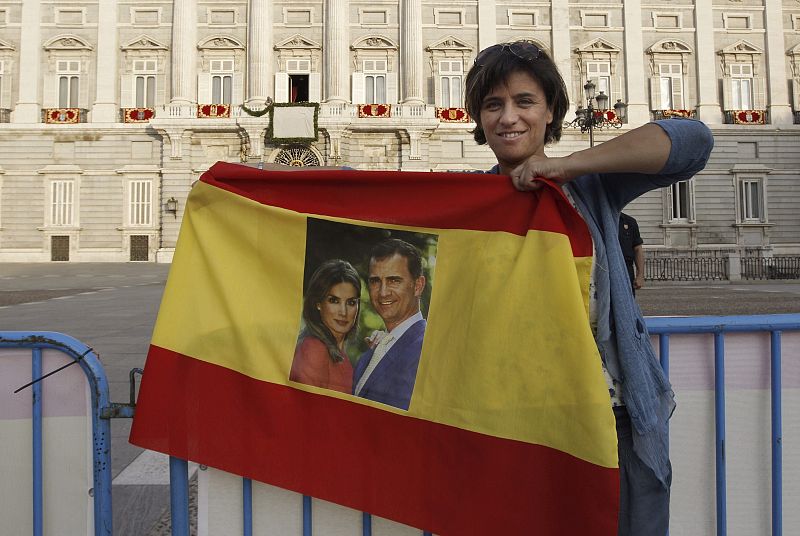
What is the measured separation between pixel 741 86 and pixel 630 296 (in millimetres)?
31300

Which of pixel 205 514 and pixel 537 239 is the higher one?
pixel 537 239

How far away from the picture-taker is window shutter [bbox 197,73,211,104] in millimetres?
25375

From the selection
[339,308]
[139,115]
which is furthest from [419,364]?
[139,115]

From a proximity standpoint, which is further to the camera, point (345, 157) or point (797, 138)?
point (797, 138)

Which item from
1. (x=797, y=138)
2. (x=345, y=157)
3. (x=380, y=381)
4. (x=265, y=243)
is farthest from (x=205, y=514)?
(x=797, y=138)

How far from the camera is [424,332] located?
5.46 feet

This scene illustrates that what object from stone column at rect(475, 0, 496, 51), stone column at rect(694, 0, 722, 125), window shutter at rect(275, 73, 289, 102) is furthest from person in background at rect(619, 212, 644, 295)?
stone column at rect(694, 0, 722, 125)

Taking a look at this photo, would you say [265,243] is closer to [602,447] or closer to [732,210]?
[602,447]

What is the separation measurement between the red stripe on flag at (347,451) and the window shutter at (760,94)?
3165cm

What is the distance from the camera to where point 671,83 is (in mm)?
26672

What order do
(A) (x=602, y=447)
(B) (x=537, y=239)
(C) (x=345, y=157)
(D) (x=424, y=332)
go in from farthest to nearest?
(C) (x=345, y=157) < (D) (x=424, y=332) < (B) (x=537, y=239) < (A) (x=602, y=447)

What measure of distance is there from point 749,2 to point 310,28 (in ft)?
70.3

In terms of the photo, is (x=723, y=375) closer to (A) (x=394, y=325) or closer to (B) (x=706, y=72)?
(A) (x=394, y=325)

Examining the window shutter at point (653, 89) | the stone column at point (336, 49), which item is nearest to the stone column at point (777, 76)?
the window shutter at point (653, 89)
